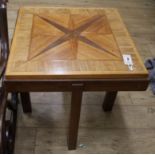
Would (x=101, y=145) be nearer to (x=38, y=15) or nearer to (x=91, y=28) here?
(x=91, y=28)

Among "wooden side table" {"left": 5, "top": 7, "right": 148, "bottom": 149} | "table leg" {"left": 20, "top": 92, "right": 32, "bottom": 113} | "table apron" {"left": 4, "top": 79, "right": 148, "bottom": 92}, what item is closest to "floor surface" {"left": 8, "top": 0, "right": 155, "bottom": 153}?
"table leg" {"left": 20, "top": 92, "right": 32, "bottom": 113}

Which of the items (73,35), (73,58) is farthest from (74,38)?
(73,58)

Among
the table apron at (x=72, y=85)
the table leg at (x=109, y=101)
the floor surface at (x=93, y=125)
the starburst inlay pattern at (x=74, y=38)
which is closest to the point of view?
the table apron at (x=72, y=85)

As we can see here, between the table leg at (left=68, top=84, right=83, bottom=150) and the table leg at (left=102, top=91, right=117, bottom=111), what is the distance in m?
0.37

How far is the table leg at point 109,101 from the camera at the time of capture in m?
1.46

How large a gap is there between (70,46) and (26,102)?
56cm

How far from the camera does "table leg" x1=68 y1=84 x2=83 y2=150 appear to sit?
991mm

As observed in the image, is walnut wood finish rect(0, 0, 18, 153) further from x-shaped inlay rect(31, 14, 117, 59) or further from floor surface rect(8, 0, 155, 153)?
x-shaped inlay rect(31, 14, 117, 59)

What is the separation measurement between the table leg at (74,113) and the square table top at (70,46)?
3.0 inches

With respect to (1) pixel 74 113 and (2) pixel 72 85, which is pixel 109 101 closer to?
(1) pixel 74 113

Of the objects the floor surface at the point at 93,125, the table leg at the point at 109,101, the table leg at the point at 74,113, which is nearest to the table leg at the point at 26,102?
the floor surface at the point at 93,125

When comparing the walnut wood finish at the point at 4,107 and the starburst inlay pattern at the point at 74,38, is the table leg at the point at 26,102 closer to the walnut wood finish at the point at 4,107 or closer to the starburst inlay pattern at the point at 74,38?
the walnut wood finish at the point at 4,107

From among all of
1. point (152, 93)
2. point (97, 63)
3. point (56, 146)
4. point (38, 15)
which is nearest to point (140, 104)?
point (152, 93)

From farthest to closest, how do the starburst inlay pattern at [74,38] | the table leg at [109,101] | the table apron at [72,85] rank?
the table leg at [109,101] < the starburst inlay pattern at [74,38] < the table apron at [72,85]
